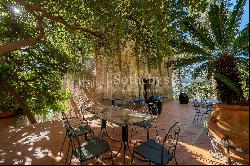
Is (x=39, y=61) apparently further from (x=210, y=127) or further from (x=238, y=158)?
(x=238, y=158)

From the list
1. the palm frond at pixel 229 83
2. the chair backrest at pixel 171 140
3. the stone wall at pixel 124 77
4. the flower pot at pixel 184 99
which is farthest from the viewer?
the flower pot at pixel 184 99

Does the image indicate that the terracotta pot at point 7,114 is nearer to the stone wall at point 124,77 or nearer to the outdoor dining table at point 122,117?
the stone wall at point 124,77

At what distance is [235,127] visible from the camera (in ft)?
19.3

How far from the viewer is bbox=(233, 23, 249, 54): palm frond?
23.4ft

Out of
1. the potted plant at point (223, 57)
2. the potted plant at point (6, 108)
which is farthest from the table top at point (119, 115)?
the potted plant at point (6, 108)

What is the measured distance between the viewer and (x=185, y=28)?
7.86 metres

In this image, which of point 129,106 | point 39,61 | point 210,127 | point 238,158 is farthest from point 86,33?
point 238,158

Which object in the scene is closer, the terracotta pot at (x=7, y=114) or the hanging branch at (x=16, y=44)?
the hanging branch at (x=16, y=44)

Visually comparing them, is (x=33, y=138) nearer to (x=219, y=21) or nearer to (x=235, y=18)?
(x=219, y=21)

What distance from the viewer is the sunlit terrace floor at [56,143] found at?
6213mm

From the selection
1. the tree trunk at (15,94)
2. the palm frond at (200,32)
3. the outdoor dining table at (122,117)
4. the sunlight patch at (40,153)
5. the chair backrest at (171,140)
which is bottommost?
the sunlight patch at (40,153)

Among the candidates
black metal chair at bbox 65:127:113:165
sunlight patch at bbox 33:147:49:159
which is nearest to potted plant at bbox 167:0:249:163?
black metal chair at bbox 65:127:113:165

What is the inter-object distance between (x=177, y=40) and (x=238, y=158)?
384 centimetres

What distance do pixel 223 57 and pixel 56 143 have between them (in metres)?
5.13
